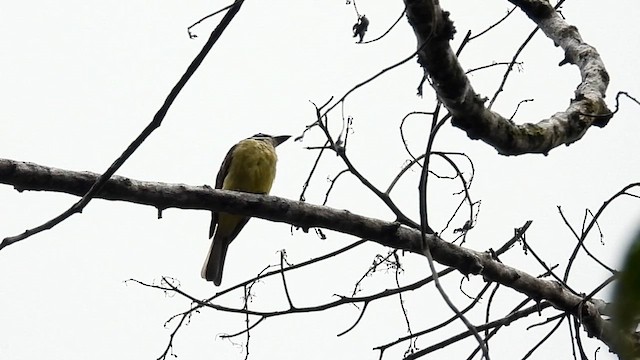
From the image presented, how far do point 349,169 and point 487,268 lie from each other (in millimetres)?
772

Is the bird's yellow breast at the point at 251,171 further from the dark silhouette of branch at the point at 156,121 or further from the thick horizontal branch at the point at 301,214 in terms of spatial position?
the dark silhouette of branch at the point at 156,121

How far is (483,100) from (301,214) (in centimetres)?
77

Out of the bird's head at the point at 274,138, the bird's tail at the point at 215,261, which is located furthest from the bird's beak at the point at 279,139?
the bird's tail at the point at 215,261

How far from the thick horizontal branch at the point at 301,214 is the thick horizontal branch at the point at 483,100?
48 cm

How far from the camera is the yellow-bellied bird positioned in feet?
16.7

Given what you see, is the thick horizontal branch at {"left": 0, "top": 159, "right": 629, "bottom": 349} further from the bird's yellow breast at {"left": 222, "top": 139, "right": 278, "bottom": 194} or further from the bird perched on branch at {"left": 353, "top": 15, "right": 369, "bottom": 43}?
the bird's yellow breast at {"left": 222, "top": 139, "right": 278, "bottom": 194}

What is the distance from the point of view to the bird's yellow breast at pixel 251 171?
5.08 metres

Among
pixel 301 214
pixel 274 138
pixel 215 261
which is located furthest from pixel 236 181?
pixel 301 214

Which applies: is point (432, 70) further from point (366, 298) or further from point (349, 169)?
point (366, 298)

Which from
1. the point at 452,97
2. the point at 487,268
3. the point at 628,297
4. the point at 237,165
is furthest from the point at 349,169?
the point at 237,165

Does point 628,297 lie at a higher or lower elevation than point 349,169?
lower

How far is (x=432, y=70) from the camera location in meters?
1.90

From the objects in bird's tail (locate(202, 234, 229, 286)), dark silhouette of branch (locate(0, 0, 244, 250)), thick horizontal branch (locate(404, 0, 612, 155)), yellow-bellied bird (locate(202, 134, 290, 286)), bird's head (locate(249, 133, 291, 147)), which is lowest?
dark silhouette of branch (locate(0, 0, 244, 250))

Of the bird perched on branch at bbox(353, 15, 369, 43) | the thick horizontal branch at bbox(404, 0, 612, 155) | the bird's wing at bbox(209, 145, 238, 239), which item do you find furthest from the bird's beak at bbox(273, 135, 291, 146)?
the bird perched on branch at bbox(353, 15, 369, 43)
